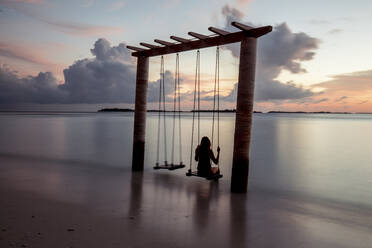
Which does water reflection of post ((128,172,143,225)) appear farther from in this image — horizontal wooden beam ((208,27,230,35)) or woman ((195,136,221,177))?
horizontal wooden beam ((208,27,230,35))

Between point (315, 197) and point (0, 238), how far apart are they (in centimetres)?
1108

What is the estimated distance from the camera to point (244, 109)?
9109 mm

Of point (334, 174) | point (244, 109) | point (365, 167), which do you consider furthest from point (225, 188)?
point (365, 167)

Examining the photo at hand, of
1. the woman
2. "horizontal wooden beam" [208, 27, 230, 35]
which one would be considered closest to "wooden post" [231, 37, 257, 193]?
"horizontal wooden beam" [208, 27, 230, 35]

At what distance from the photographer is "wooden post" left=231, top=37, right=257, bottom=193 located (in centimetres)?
902

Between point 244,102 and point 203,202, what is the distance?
3.33 meters

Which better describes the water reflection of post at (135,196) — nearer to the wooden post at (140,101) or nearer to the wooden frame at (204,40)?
the wooden post at (140,101)

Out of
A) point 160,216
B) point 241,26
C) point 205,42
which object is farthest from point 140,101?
point 160,216

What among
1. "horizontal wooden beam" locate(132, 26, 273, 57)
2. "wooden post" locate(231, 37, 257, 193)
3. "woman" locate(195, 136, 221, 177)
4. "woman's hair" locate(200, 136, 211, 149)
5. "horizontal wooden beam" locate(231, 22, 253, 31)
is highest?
"horizontal wooden beam" locate(231, 22, 253, 31)

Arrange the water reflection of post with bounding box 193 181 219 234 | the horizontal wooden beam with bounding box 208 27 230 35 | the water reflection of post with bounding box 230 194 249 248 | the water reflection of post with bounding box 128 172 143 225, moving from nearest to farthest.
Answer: the water reflection of post with bounding box 230 194 249 248 < the water reflection of post with bounding box 193 181 219 234 < the water reflection of post with bounding box 128 172 143 225 < the horizontal wooden beam with bounding box 208 27 230 35

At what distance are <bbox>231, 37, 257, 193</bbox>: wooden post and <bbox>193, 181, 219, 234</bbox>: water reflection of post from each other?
1216 mm

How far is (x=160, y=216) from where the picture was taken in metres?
7.27

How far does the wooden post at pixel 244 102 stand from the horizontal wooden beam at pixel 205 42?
0.76 feet

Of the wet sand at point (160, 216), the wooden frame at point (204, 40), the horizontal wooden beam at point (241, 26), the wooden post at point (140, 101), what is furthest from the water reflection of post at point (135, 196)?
the horizontal wooden beam at point (241, 26)
